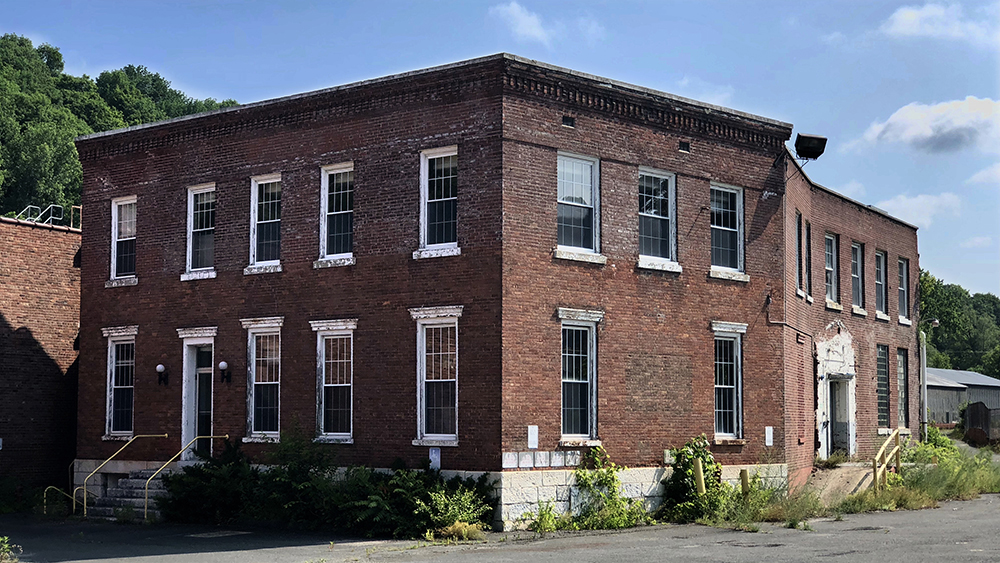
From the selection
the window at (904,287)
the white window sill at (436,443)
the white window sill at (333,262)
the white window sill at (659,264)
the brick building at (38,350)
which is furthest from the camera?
the window at (904,287)

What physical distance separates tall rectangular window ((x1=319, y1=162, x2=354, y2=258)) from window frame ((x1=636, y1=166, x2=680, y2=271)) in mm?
6090

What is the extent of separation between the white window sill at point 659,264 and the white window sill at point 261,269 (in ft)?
25.7

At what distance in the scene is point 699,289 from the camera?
23.5m

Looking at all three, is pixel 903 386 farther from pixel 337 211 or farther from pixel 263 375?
pixel 263 375

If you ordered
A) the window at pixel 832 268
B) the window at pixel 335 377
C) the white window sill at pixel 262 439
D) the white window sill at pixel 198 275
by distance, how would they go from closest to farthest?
the window at pixel 335 377
the white window sill at pixel 262 439
the white window sill at pixel 198 275
the window at pixel 832 268

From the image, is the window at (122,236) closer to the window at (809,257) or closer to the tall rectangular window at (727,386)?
the tall rectangular window at (727,386)

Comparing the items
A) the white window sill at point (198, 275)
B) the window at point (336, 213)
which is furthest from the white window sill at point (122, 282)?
the window at point (336, 213)

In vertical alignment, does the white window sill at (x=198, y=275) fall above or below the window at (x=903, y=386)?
above

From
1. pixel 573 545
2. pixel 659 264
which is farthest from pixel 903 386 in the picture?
pixel 573 545

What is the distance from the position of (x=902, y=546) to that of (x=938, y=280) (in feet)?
319

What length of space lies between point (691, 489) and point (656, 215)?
5785 millimetres

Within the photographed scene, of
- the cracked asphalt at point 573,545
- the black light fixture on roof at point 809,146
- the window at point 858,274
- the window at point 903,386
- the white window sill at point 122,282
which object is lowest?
the cracked asphalt at point 573,545

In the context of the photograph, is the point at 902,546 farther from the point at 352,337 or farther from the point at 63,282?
the point at 63,282

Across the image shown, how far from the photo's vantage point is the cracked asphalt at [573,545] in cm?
1642
